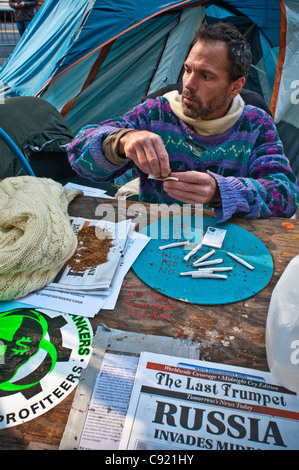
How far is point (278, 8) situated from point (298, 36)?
0.45m

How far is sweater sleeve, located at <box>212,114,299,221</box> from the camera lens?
3.78 feet

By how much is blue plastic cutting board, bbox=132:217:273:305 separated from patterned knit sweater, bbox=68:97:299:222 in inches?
10.4

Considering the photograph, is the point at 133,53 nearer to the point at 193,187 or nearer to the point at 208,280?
the point at 193,187

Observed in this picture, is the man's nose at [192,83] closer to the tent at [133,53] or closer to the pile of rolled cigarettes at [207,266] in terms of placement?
the pile of rolled cigarettes at [207,266]

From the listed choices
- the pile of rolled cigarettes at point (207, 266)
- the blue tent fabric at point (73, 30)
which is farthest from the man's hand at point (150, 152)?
the blue tent fabric at point (73, 30)

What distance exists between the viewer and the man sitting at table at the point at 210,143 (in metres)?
1.15

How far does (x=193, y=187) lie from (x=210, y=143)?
0.48 m

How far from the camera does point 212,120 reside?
1.43 meters

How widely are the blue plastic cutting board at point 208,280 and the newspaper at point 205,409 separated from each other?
21cm

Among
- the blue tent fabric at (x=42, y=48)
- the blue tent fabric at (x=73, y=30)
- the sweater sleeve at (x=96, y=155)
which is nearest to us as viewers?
the sweater sleeve at (x=96, y=155)

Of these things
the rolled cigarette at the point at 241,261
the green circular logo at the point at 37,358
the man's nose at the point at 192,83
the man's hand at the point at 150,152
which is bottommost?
the green circular logo at the point at 37,358

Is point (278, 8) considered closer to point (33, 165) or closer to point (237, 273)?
point (33, 165)

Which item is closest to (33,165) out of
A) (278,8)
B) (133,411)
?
(133,411)

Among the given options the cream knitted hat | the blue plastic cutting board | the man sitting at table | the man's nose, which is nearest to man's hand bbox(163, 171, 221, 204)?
the man sitting at table
